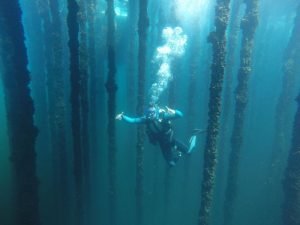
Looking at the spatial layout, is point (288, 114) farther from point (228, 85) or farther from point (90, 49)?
point (90, 49)

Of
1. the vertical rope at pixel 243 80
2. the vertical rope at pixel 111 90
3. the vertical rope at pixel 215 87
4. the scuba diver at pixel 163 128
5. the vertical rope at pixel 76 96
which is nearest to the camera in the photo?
the vertical rope at pixel 215 87

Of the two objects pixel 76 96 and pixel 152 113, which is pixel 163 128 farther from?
pixel 76 96

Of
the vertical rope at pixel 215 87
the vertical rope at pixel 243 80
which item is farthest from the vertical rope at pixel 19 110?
the vertical rope at pixel 243 80

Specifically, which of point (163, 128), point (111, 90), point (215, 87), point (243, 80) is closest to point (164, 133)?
point (163, 128)

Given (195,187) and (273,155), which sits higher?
(273,155)

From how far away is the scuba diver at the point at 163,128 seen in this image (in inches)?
392

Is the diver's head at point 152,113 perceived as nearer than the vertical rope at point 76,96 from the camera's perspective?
No

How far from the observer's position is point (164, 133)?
10.6 meters

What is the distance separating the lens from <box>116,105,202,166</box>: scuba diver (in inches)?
392

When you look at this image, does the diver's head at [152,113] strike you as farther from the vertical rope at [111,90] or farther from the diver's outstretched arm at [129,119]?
the vertical rope at [111,90]

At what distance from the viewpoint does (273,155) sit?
1384 centimetres

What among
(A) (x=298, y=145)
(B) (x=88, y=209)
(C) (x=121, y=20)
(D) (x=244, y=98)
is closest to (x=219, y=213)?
(B) (x=88, y=209)

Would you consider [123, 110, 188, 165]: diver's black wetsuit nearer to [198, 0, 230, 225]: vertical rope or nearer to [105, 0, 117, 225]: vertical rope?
[105, 0, 117, 225]: vertical rope

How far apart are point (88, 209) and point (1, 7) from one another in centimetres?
865
